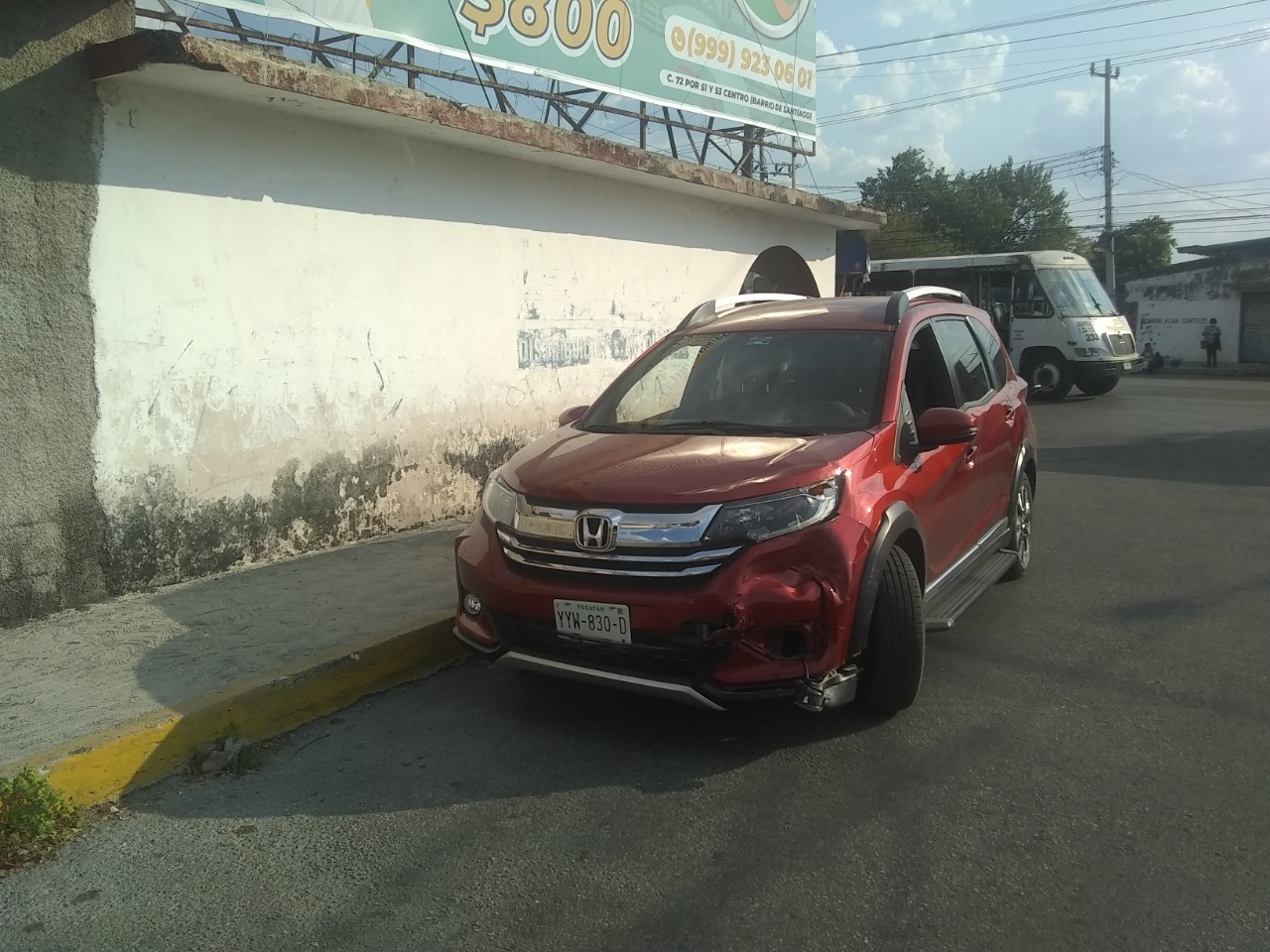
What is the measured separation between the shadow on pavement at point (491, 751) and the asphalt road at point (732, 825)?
14mm

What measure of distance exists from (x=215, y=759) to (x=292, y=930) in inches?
50.5

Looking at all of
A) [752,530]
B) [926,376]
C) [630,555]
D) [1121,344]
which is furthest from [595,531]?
[1121,344]

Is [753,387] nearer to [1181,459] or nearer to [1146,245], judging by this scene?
[1181,459]

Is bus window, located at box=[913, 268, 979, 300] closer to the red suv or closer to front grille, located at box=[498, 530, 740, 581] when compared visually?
the red suv

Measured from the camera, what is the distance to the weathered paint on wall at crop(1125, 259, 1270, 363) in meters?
32.0

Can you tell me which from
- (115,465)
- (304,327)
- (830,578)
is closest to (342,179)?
(304,327)

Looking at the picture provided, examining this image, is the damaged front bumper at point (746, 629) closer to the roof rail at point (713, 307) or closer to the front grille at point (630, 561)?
the front grille at point (630, 561)

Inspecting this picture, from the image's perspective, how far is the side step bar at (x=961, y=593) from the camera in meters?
4.48

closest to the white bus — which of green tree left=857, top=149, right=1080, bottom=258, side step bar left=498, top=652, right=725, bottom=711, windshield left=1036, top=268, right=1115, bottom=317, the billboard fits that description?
windshield left=1036, top=268, right=1115, bottom=317

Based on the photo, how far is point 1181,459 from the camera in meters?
11.7

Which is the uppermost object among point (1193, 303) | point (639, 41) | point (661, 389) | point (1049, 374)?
point (639, 41)

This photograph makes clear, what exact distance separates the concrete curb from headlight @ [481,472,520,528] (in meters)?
0.95

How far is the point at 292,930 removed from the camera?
9.59ft

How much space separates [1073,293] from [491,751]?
720 inches
